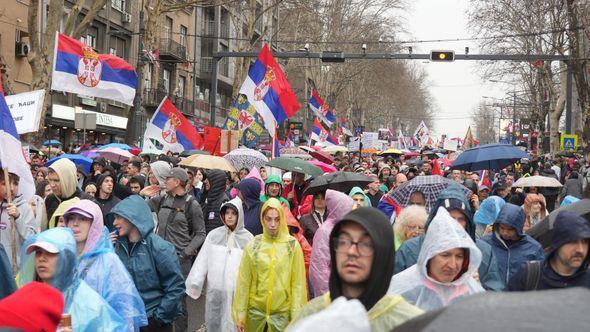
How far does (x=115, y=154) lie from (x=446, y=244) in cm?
1397

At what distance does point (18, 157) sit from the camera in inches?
255

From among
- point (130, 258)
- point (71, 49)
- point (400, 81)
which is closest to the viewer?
point (130, 258)

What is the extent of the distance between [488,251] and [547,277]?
32.7 inches

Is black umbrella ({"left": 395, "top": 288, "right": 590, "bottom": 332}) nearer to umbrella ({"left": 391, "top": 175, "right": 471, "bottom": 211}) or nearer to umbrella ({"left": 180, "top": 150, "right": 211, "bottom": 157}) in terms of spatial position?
umbrella ({"left": 391, "top": 175, "right": 471, "bottom": 211})

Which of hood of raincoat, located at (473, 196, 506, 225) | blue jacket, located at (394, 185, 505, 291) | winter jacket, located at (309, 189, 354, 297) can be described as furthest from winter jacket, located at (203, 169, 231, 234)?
blue jacket, located at (394, 185, 505, 291)

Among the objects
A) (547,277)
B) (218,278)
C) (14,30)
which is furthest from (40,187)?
(14,30)

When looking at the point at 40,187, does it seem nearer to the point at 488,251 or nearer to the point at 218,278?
the point at 218,278

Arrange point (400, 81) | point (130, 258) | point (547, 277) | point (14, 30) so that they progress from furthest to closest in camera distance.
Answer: point (400, 81), point (14, 30), point (130, 258), point (547, 277)

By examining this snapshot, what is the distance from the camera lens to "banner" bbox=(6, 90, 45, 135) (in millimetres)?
10180

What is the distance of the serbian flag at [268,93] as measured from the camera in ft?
51.6

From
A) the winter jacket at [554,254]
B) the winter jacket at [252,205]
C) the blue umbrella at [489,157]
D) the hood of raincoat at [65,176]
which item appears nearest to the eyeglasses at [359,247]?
the winter jacket at [554,254]

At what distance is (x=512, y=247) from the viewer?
568cm

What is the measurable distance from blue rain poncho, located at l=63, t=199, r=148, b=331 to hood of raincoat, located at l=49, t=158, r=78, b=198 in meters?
2.92

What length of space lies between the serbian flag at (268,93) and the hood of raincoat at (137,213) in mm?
9864
